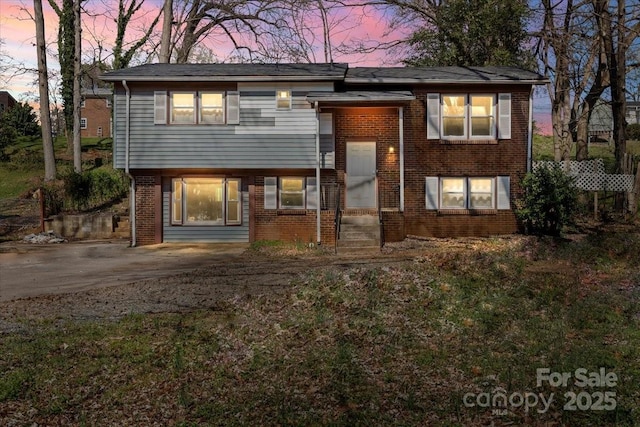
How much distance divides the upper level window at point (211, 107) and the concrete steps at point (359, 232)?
17.8 feet

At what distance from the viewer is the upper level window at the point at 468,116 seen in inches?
738

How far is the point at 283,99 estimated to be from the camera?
59.6 feet

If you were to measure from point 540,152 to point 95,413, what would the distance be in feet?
120

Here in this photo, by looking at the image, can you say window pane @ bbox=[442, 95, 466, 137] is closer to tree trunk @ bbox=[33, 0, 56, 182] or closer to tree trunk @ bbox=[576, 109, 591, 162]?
tree trunk @ bbox=[576, 109, 591, 162]

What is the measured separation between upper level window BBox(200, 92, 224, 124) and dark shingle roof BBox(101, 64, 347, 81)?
711mm

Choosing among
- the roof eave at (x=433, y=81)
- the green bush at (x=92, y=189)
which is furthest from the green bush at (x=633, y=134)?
the green bush at (x=92, y=189)

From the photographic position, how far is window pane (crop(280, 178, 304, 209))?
1878 centimetres

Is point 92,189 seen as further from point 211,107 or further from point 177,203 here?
point 211,107

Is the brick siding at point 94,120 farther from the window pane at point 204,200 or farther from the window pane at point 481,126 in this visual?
the window pane at point 481,126

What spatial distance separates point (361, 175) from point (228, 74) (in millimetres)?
5624

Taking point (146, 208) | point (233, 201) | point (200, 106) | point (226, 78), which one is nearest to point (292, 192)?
point (233, 201)

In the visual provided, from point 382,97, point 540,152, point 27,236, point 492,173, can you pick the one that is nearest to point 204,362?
point 382,97

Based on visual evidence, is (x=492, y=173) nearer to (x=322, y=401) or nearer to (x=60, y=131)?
(x=322, y=401)

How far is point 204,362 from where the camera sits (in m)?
6.85
